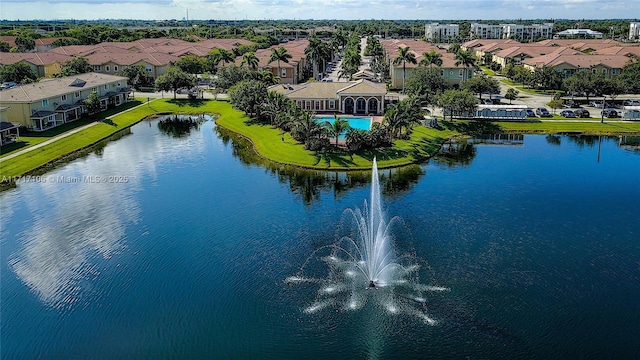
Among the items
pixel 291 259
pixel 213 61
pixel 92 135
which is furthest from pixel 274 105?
pixel 213 61

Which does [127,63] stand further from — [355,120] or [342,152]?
[342,152]

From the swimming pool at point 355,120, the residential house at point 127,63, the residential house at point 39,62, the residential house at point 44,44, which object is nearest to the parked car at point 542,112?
the swimming pool at point 355,120

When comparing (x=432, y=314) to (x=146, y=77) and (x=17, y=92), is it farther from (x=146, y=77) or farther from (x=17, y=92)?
(x=146, y=77)

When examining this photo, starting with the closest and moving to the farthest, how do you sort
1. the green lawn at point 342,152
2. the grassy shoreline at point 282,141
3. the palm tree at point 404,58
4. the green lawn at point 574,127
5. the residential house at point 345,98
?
the grassy shoreline at point 282,141
the green lawn at point 342,152
the green lawn at point 574,127
the residential house at point 345,98
the palm tree at point 404,58

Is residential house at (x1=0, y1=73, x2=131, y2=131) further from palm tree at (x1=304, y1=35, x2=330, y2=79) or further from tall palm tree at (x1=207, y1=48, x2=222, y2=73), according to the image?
palm tree at (x1=304, y1=35, x2=330, y2=79)

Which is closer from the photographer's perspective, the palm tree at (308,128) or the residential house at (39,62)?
the palm tree at (308,128)

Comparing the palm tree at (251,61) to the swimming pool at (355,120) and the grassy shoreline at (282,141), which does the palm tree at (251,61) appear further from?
the swimming pool at (355,120)

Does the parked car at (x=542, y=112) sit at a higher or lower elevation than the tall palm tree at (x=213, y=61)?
lower
